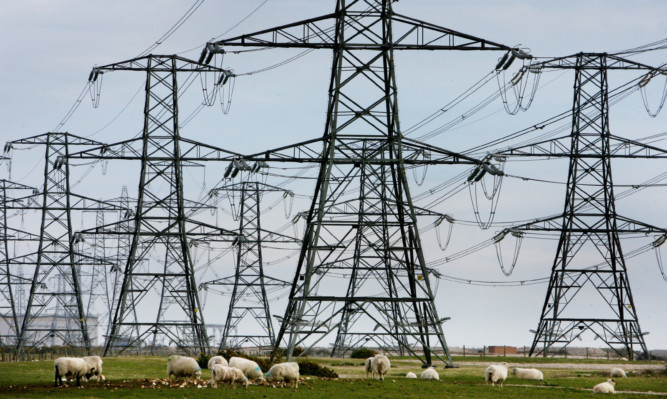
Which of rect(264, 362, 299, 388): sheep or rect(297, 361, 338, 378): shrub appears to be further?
rect(297, 361, 338, 378): shrub

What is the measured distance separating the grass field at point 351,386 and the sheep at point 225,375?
570 millimetres

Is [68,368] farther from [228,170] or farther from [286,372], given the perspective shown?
[228,170]

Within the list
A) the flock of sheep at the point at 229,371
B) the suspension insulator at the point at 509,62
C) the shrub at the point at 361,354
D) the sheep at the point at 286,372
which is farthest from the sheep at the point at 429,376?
the shrub at the point at 361,354

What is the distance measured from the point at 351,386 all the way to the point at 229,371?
15.0ft

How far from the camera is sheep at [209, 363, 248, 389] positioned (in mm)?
34562

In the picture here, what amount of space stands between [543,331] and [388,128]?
29.6 meters

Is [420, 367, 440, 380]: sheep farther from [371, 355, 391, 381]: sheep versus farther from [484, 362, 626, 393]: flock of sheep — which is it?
[484, 362, 626, 393]: flock of sheep

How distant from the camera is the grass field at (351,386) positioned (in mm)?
32125

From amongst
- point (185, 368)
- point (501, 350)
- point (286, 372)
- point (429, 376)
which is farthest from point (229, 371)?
point (501, 350)

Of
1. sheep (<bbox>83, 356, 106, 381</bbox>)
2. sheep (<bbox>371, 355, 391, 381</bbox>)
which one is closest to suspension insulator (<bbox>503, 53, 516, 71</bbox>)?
sheep (<bbox>371, 355, 391, 381</bbox>)

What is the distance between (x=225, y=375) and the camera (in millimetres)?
34719

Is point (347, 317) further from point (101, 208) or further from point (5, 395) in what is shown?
point (5, 395)

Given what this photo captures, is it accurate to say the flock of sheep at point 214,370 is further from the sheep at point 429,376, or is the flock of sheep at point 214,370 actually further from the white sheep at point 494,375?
→ the white sheep at point 494,375

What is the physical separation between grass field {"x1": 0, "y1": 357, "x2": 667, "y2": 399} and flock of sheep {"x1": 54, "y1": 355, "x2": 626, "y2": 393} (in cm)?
50
